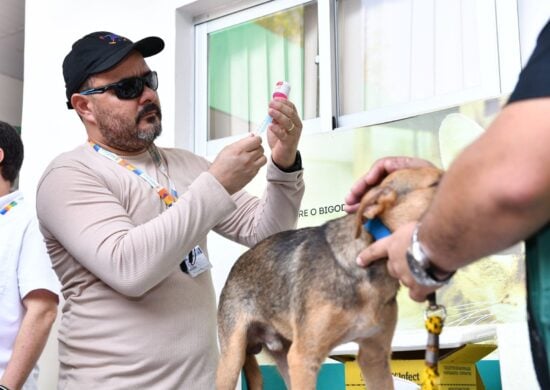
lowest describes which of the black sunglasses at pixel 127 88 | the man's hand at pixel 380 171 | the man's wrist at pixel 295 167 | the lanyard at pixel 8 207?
the man's hand at pixel 380 171

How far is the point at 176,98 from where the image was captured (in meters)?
4.05

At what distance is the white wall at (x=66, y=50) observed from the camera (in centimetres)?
407

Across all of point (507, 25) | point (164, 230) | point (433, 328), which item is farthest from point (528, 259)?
point (507, 25)

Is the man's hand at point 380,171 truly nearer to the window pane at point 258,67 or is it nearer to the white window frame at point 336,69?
the white window frame at point 336,69

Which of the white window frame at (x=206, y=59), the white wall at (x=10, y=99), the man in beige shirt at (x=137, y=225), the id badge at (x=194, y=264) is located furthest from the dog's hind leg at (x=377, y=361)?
the white wall at (x=10, y=99)

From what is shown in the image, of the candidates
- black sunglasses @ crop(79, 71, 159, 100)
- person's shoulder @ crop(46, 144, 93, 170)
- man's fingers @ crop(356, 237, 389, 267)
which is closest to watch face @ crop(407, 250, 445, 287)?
man's fingers @ crop(356, 237, 389, 267)

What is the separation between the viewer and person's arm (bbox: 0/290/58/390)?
204cm

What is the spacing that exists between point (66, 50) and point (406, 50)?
2288 millimetres

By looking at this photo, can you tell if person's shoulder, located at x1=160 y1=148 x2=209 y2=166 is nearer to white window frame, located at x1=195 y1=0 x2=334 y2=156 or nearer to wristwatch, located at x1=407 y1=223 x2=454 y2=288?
wristwatch, located at x1=407 y1=223 x2=454 y2=288

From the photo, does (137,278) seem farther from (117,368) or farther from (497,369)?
(497,369)

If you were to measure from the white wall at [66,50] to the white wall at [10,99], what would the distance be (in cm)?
159

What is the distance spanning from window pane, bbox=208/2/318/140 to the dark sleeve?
2.98 metres

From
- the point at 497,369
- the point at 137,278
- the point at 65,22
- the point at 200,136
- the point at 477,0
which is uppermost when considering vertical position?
the point at 65,22

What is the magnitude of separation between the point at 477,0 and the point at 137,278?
2.28 m
